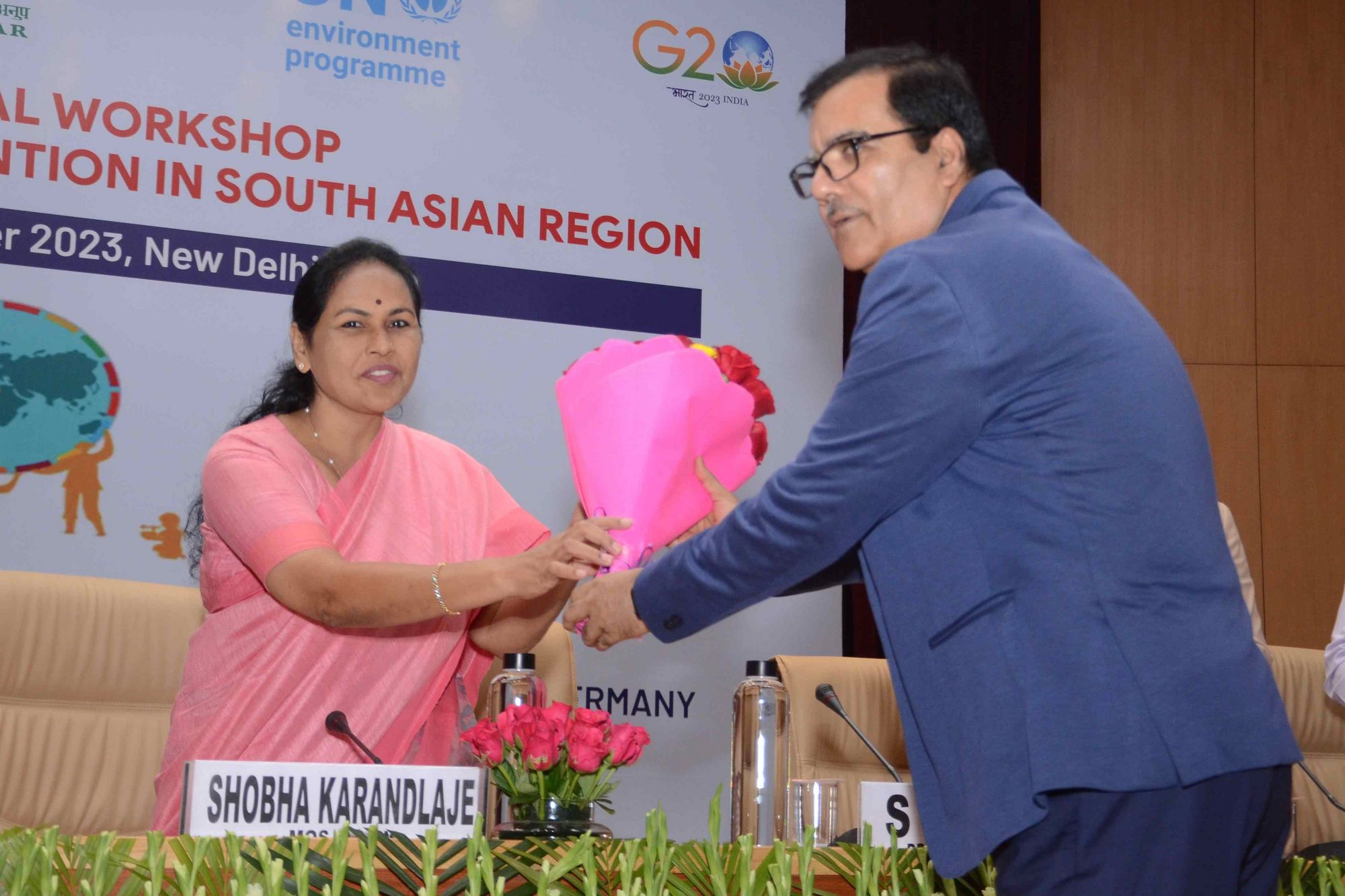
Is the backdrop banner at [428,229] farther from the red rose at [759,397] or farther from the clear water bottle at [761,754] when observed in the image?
the red rose at [759,397]

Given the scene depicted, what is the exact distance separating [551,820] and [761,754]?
693 millimetres

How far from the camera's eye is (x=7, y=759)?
8.95ft

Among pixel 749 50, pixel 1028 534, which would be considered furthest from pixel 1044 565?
pixel 749 50

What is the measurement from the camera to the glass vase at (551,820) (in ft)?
6.06

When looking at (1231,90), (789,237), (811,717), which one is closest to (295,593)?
(811,717)

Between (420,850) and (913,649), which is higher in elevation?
(913,649)

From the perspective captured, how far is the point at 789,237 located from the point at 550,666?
1.82 meters

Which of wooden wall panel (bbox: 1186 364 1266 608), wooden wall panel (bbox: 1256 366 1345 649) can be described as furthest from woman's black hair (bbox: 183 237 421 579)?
wooden wall panel (bbox: 1256 366 1345 649)

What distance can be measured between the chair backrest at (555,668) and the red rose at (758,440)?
106cm

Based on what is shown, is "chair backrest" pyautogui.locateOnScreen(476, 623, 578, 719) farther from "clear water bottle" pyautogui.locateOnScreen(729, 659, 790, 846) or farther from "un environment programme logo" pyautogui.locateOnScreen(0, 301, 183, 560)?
"un environment programme logo" pyautogui.locateOnScreen(0, 301, 183, 560)

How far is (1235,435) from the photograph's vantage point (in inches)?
199

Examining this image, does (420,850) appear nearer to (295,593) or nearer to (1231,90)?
(295,593)

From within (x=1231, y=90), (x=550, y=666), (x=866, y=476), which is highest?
(x=1231, y=90)

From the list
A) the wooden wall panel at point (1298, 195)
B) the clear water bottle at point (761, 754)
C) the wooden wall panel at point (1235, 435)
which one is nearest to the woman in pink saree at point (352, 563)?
the clear water bottle at point (761, 754)
